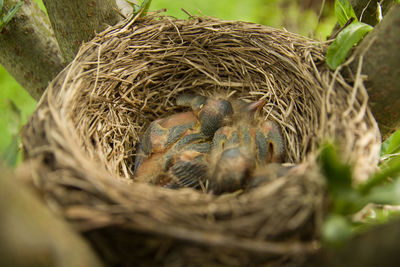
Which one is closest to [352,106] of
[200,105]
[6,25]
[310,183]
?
[310,183]

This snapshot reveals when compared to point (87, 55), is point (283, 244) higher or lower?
lower

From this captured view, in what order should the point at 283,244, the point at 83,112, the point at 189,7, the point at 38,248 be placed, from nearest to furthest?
the point at 38,248, the point at 283,244, the point at 83,112, the point at 189,7

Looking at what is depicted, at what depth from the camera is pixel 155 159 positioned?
1.18m

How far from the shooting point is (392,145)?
1.17 m

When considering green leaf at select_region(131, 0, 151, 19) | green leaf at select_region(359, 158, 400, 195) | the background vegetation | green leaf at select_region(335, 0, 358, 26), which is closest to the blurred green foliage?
the background vegetation

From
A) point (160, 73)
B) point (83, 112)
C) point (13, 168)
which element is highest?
point (160, 73)

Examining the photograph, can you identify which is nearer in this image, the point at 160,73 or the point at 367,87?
the point at 367,87

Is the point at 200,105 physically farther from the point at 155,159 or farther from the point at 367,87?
the point at 367,87

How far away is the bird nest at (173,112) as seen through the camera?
627 millimetres

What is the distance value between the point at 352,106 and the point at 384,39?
20cm

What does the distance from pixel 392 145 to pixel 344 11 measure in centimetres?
50

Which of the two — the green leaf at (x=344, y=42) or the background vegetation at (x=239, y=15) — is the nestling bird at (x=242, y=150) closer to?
the green leaf at (x=344, y=42)

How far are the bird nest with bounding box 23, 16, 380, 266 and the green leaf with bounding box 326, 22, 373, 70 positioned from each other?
0.16ft

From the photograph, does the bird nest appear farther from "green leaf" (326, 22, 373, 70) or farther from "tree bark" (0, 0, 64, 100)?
"tree bark" (0, 0, 64, 100)
